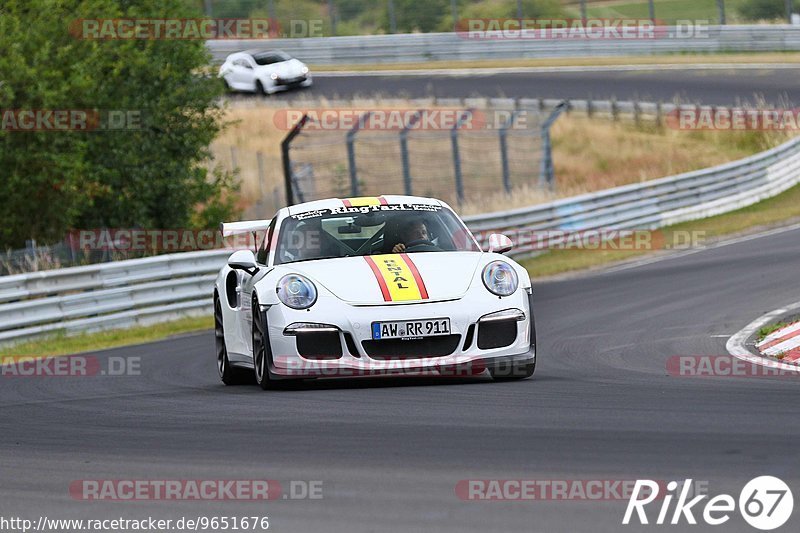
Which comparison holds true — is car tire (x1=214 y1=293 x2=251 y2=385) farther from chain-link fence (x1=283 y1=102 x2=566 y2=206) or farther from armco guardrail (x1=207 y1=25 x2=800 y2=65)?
armco guardrail (x1=207 y1=25 x2=800 y2=65)

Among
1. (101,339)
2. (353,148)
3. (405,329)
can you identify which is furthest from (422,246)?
(353,148)

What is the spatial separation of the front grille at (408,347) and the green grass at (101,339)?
7.99 meters

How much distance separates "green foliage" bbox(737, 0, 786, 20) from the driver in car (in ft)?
123

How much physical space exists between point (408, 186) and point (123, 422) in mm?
16554

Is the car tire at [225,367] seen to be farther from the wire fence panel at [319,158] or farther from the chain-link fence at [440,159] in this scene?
the wire fence panel at [319,158]

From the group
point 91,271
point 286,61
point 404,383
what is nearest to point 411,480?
point 404,383

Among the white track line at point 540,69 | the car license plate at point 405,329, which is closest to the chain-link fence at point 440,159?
the white track line at point 540,69

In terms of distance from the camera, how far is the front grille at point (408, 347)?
8.80 m

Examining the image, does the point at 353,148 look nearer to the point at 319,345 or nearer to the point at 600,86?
the point at 319,345

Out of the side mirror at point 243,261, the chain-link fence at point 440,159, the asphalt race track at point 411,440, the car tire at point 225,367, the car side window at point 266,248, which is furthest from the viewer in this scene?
the chain-link fence at point 440,159

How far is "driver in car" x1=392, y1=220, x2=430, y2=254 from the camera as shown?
392 inches

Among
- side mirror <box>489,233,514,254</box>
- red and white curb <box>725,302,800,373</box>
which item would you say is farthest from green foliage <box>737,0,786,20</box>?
side mirror <box>489,233,514,254</box>

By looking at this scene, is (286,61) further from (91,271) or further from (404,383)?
(404,383)

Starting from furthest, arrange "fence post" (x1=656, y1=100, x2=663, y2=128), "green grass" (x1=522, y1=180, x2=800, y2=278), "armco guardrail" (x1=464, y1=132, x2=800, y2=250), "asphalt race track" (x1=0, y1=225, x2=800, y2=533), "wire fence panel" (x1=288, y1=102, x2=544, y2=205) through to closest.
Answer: "fence post" (x1=656, y1=100, x2=663, y2=128)
"wire fence panel" (x1=288, y1=102, x2=544, y2=205)
"armco guardrail" (x1=464, y1=132, x2=800, y2=250)
"green grass" (x1=522, y1=180, x2=800, y2=278)
"asphalt race track" (x1=0, y1=225, x2=800, y2=533)
